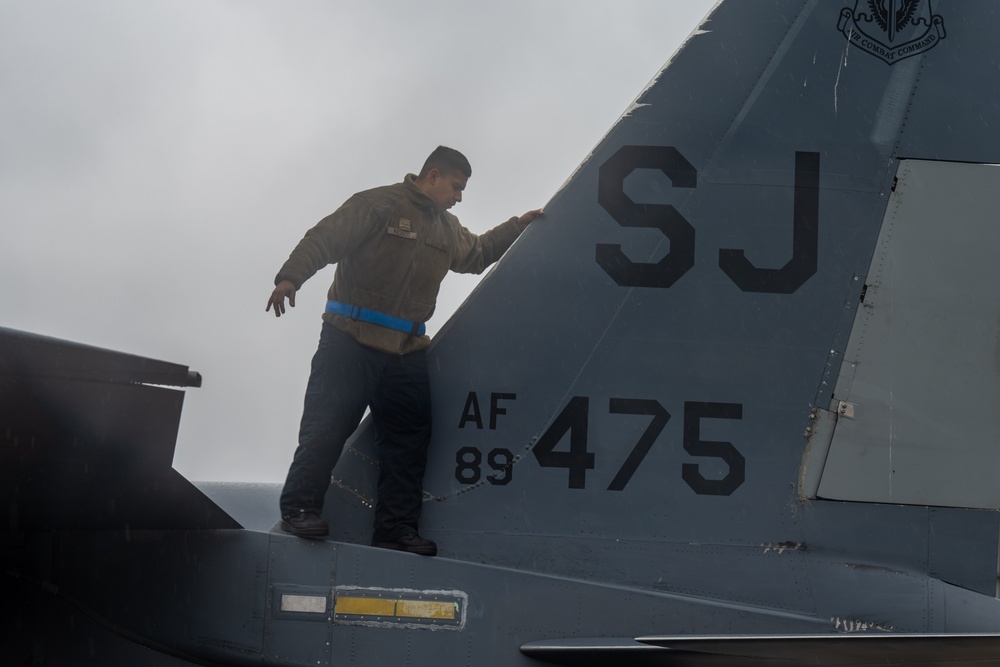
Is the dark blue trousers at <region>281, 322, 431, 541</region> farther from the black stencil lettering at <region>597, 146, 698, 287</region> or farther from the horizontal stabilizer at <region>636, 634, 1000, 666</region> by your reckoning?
the horizontal stabilizer at <region>636, 634, 1000, 666</region>

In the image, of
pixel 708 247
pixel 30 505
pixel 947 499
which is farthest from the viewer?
pixel 708 247

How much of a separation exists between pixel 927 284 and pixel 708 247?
30.4 inches

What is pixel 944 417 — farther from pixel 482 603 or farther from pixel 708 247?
pixel 482 603

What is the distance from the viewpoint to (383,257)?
3418 millimetres

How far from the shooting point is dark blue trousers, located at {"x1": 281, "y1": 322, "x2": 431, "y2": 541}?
320 centimetres

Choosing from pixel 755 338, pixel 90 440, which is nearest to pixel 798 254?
pixel 755 338

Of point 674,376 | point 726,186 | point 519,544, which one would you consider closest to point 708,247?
point 726,186

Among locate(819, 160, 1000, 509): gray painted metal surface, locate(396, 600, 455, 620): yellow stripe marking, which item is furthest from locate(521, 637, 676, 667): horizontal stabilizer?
locate(819, 160, 1000, 509): gray painted metal surface

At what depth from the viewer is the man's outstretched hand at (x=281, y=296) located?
3.16 metres

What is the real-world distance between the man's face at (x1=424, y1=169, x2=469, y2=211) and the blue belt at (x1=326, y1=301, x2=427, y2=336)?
0.53m

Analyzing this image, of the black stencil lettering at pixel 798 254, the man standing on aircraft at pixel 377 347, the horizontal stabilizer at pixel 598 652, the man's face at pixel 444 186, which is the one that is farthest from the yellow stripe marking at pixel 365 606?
the black stencil lettering at pixel 798 254

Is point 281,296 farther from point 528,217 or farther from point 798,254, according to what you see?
point 798,254

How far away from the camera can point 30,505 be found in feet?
9.71

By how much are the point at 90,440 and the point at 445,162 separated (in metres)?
1.65
